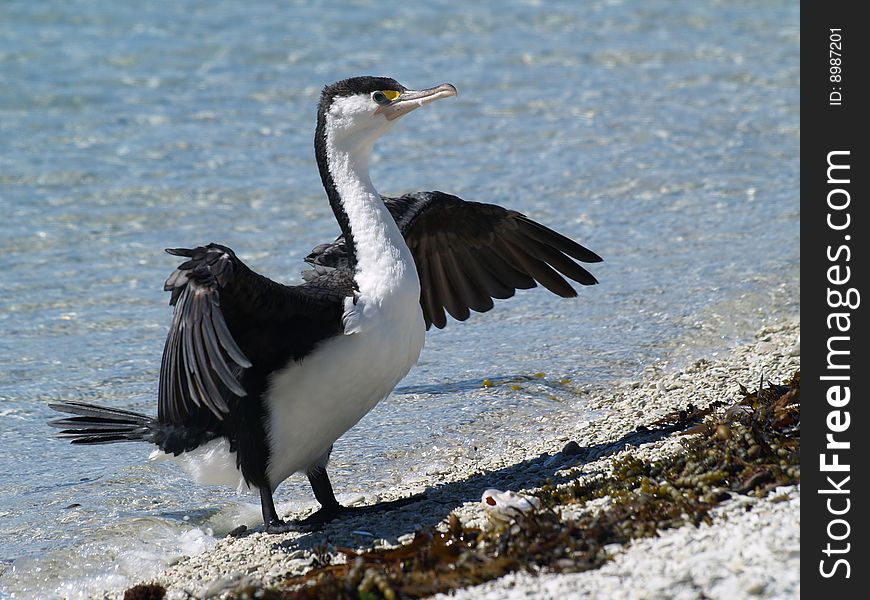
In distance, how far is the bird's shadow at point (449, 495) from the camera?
5039 mm

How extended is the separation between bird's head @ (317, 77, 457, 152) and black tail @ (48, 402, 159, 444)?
1.55 meters

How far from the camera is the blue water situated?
6262 millimetres

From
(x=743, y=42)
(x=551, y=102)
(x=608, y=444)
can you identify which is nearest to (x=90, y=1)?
(x=551, y=102)

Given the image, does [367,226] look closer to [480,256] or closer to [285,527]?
[480,256]

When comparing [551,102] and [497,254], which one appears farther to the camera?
[551,102]

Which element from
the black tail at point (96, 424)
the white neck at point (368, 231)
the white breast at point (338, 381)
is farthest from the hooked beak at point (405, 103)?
the black tail at point (96, 424)

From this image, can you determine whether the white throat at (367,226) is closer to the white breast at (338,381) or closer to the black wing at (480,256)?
the white breast at (338,381)

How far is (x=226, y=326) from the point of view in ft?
15.1

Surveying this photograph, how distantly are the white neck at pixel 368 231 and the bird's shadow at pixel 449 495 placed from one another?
2.82ft

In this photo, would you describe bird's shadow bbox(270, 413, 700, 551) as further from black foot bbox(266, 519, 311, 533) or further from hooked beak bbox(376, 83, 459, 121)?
hooked beak bbox(376, 83, 459, 121)
